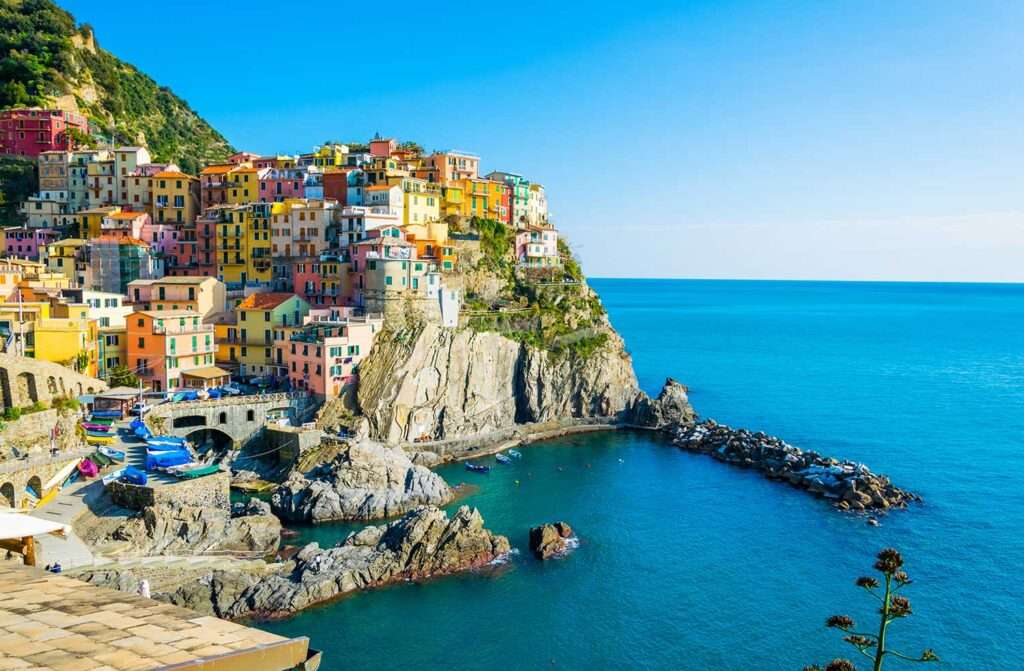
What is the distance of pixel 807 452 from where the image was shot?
5756 cm

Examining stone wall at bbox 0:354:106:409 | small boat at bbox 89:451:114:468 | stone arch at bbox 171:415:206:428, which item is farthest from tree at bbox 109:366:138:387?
small boat at bbox 89:451:114:468

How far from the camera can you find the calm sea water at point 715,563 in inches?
1256

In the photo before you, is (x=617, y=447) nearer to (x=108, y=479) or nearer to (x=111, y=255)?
(x=108, y=479)

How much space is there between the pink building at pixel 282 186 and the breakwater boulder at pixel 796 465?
42693 mm

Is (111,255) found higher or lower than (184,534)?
higher

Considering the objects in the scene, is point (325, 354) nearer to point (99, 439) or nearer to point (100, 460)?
point (99, 439)

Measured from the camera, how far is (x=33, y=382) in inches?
1751

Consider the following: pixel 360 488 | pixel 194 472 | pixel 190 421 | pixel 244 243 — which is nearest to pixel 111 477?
pixel 194 472

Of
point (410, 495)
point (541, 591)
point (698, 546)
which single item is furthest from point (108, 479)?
point (698, 546)

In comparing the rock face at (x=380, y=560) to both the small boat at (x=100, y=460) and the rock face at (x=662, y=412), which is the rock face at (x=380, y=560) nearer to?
the small boat at (x=100, y=460)

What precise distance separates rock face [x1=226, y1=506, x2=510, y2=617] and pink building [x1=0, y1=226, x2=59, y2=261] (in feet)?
175

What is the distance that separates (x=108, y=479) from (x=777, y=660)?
32655mm

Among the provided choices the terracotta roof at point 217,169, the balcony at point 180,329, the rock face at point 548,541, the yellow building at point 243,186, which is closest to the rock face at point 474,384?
the balcony at point 180,329

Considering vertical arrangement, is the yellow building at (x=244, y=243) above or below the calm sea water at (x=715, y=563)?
above
